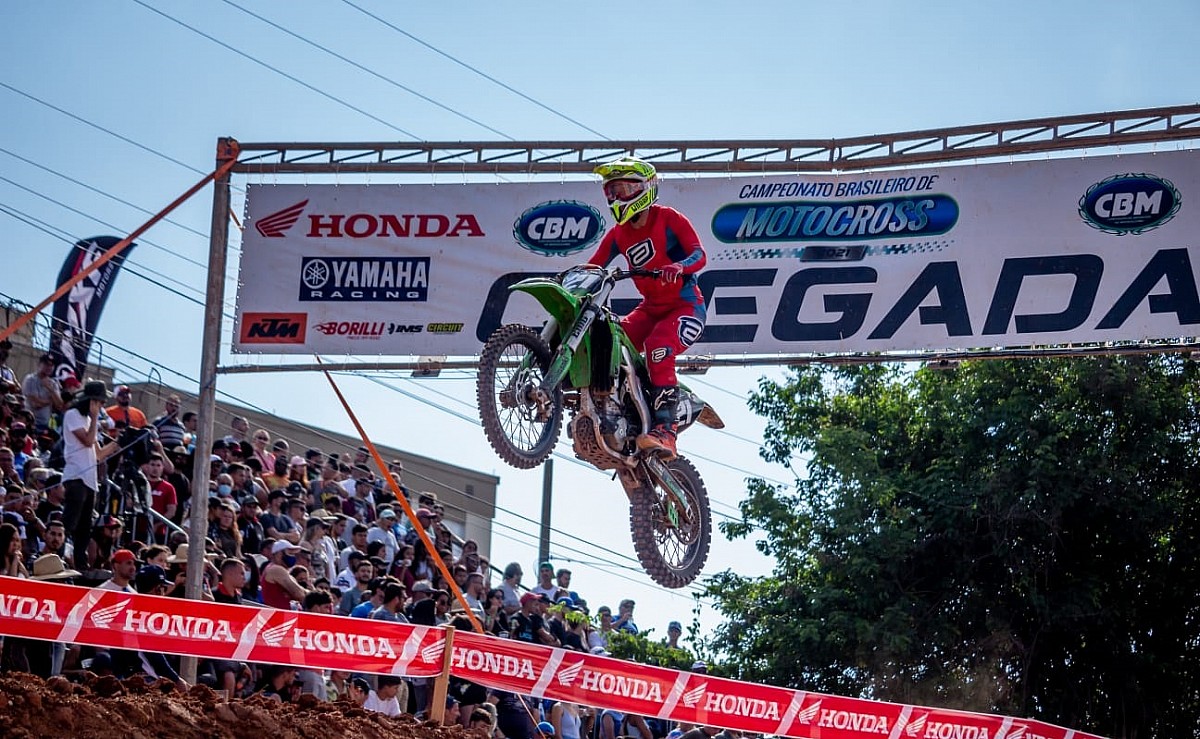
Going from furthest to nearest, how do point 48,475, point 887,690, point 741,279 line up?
point 887,690 → point 741,279 → point 48,475

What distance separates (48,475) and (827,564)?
1203 centimetres

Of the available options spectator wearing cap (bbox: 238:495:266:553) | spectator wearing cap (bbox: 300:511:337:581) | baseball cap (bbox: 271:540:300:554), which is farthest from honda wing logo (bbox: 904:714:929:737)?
spectator wearing cap (bbox: 238:495:266:553)

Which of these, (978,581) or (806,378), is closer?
(978,581)

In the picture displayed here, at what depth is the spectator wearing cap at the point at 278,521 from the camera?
14.2m

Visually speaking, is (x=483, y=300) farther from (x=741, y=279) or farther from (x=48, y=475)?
(x=48, y=475)

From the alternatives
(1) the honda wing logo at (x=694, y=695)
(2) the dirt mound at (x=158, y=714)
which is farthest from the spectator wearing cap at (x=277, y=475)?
(2) the dirt mound at (x=158, y=714)

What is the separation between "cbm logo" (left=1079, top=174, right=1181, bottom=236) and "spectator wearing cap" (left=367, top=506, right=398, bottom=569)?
23.8 ft

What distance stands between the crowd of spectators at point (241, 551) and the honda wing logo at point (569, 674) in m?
0.66

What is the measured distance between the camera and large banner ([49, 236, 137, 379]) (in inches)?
678

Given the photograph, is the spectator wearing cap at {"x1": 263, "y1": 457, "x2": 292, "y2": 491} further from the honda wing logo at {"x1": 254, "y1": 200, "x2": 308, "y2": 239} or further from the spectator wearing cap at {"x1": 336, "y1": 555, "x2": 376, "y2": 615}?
the honda wing logo at {"x1": 254, "y1": 200, "x2": 308, "y2": 239}

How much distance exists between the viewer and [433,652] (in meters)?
11.2

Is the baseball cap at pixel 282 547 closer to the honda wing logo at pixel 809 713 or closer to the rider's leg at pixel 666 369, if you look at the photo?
the rider's leg at pixel 666 369

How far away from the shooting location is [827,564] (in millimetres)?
21781

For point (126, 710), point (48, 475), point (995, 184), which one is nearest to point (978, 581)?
point (995, 184)
